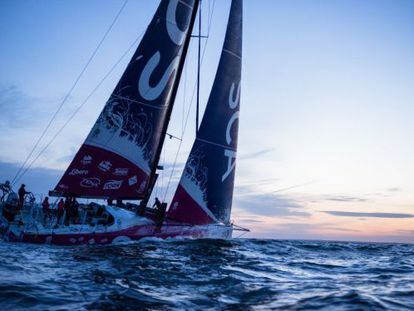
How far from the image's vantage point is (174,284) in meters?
8.33

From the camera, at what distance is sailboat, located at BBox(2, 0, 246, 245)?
16.5 metres

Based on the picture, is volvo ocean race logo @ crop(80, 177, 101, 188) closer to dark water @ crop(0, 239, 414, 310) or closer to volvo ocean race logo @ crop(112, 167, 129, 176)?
volvo ocean race logo @ crop(112, 167, 129, 176)

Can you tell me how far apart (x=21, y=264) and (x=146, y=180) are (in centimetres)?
1029

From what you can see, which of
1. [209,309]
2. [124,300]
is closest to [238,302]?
[209,309]

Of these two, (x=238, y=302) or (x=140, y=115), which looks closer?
(x=238, y=302)

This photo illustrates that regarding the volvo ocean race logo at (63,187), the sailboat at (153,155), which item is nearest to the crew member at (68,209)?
the sailboat at (153,155)

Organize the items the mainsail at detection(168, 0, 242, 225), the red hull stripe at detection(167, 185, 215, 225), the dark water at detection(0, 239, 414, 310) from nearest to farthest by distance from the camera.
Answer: the dark water at detection(0, 239, 414, 310), the red hull stripe at detection(167, 185, 215, 225), the mainsail at detection(168, 0, 242, 225)

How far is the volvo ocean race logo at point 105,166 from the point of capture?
17.6 m

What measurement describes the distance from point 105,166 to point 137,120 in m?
2.80

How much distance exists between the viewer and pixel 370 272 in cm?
1236

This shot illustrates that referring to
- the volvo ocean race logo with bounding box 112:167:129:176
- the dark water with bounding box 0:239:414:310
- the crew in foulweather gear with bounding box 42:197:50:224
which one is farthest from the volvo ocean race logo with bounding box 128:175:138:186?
the dark water with bounding box 0:239:414:310

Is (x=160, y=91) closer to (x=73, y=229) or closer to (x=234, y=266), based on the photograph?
(x=73, y=229)

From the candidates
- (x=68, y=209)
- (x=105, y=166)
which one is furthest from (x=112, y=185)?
(x=68, y=209)

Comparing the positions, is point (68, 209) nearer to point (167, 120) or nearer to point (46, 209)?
point (46, 209)
